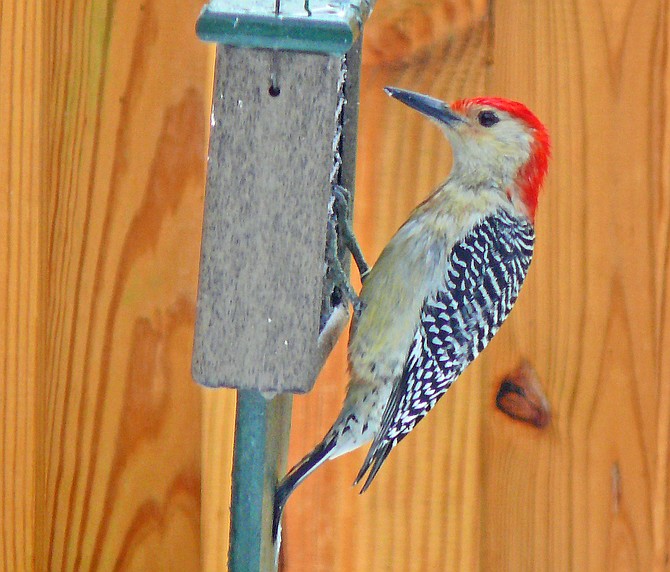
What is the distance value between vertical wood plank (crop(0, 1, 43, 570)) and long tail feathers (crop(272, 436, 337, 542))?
1.94 feet

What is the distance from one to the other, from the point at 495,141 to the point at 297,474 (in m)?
1.06

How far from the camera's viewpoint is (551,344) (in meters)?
2.39

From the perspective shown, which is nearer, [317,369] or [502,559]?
[317,369]

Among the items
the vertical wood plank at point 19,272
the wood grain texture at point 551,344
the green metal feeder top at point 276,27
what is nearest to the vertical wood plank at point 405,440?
the wood grain texture at point 551,344

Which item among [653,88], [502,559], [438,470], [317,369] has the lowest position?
[502,559]

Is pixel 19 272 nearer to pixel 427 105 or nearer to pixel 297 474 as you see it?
pixel 297 474

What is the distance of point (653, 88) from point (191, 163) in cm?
111

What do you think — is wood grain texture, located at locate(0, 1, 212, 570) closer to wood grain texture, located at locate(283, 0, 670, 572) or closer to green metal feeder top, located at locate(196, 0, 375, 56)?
wood grain texture, located at locate(283, 0, 670, 572)

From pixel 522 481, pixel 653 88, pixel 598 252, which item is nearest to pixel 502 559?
pixel 522 481

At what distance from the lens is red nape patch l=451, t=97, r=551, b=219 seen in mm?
2281

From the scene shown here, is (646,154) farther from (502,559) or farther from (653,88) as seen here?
(502,559)

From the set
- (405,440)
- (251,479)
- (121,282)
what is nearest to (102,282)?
(121,282)

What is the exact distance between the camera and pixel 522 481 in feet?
7.98

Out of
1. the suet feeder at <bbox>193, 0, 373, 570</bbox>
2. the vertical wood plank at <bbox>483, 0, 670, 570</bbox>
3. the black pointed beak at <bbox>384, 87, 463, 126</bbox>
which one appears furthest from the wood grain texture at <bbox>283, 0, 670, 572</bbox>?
the suet feeder at <bbox>193, 0, 373, 570</bbox>
